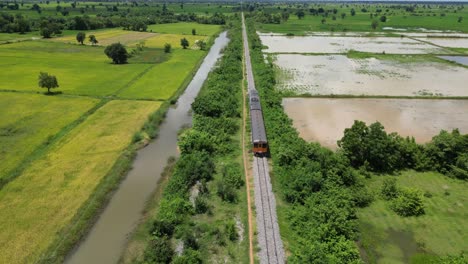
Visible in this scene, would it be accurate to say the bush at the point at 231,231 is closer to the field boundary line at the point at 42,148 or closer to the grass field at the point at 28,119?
the field boundary line at the point at 42,148

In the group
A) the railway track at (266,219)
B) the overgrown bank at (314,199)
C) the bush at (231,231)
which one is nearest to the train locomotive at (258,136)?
the overgrown bank at (314,199)

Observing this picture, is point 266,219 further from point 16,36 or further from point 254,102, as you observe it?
point 16,36

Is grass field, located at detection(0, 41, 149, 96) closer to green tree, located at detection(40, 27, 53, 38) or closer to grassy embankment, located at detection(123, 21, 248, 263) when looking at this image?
green tree, located at detection(40, 27, 53, 38)

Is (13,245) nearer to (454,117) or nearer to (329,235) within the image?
(329,235)

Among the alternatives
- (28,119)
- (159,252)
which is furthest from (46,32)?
(159,252)

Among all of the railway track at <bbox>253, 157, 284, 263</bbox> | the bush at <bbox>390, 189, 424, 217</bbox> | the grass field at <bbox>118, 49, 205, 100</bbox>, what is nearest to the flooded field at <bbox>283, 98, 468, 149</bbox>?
the railway track at <bbox>253, 157, 284, 263</bbox>

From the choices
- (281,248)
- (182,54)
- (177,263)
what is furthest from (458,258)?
(182,54)
